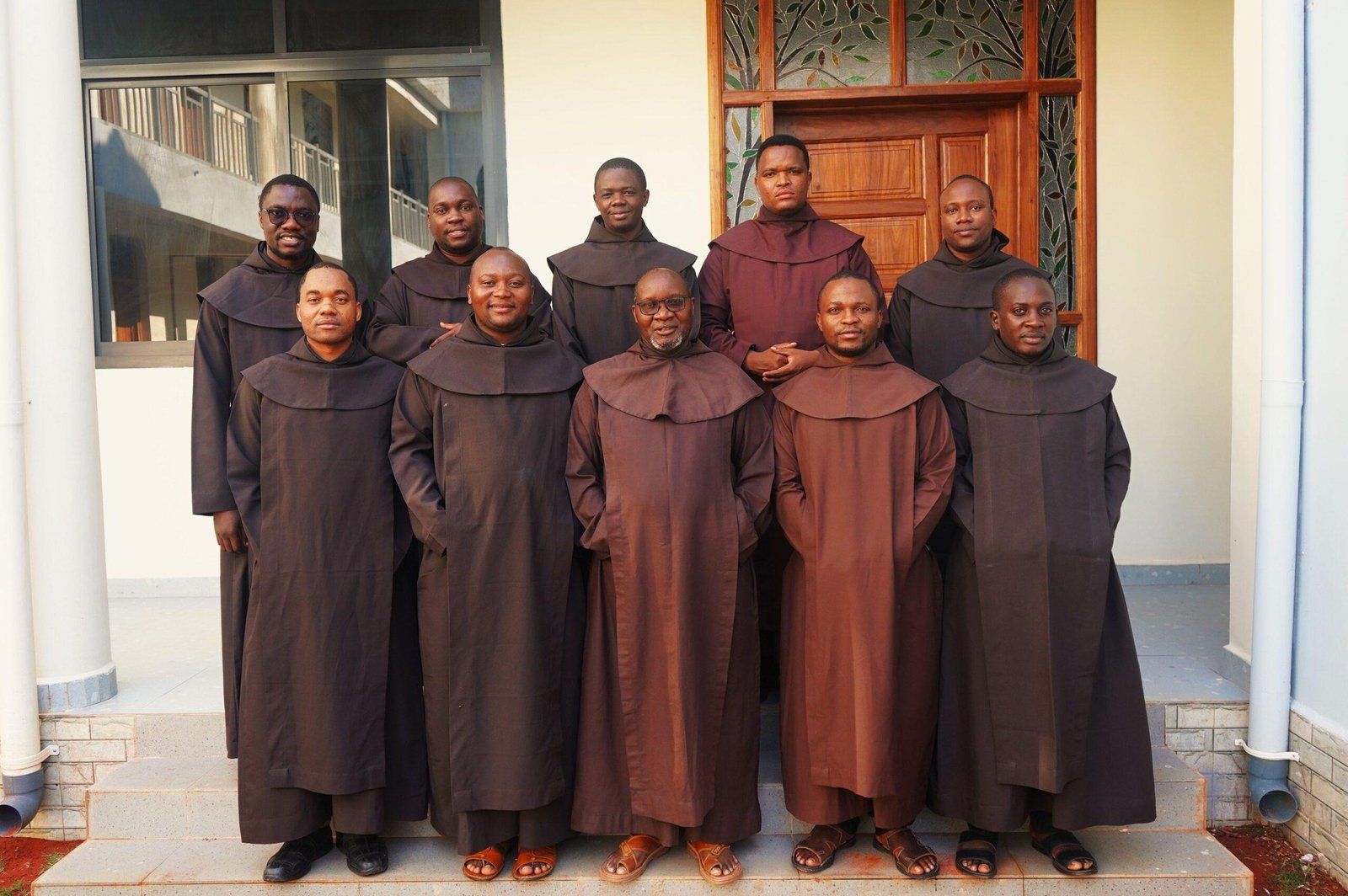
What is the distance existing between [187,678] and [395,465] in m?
2.00

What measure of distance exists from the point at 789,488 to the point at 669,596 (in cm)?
56

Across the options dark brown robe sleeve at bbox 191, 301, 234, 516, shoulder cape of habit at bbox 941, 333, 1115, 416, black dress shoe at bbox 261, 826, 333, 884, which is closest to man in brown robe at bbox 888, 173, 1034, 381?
shoulder cape of habit at bbox 941, 333, 1115, 416

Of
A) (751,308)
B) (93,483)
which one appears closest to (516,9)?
(751,308)

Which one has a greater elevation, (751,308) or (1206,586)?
(751,308)

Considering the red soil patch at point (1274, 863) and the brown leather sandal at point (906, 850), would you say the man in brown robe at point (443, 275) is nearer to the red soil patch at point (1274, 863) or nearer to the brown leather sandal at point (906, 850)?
the brown leather sandal at point (906, 850)

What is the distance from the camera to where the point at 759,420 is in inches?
147

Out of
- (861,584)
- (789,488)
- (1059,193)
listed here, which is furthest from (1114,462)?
(1059,193)

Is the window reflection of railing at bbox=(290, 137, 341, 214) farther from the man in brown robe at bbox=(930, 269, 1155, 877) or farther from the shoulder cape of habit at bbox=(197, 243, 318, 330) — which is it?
the man in brown robe at bbox=(930, 269, 1155, 877)

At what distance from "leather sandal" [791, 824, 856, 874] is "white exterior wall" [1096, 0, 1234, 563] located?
327 cm

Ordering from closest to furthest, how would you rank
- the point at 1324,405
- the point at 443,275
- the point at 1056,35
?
the point at 1324,405
the point at 443,275
the point at 1056,35

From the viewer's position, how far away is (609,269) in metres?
4.31

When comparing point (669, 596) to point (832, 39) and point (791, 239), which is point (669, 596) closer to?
point (791, 239)

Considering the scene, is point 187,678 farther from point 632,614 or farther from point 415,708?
point 632,614

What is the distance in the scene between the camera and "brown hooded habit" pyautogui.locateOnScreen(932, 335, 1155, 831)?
3.57 m
